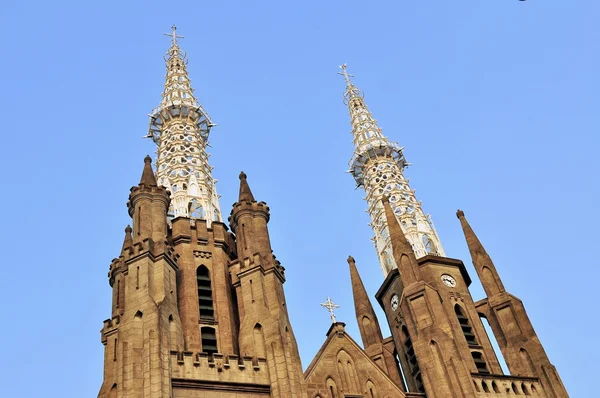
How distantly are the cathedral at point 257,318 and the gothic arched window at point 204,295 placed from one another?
59 millimetres

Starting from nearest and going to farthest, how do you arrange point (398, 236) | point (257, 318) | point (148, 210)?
point (257, 318), point (148, 210), point (398, 236)

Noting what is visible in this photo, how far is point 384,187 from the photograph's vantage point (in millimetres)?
47375

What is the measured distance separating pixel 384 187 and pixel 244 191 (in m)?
14.2

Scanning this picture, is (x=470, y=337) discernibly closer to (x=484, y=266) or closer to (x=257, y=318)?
(x=484, y=266)

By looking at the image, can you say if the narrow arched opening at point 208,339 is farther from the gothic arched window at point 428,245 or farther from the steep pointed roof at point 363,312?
the gothic arched window at point 428,245

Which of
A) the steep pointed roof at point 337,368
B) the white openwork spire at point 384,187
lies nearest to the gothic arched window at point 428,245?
the white openwork spire at point 384,187

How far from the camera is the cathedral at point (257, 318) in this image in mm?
26094

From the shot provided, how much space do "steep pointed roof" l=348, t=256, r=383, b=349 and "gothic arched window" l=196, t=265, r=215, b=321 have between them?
953 centimetres

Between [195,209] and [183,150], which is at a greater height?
[183,150]

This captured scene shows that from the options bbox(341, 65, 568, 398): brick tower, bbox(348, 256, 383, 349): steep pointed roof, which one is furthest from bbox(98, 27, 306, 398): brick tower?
bbox(348, 256, 383, 349): steep pointed roof

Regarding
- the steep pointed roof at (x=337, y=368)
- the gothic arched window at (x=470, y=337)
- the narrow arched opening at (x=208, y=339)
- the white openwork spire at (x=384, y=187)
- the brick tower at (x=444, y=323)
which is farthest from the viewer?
the white openwork spire at (x=384, y=187)

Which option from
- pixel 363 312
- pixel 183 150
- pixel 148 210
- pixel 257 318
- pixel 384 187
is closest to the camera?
pixel 257 318


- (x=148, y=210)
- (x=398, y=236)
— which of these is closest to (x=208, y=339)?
(x=148, y=210)

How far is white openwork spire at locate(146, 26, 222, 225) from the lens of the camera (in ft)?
128
